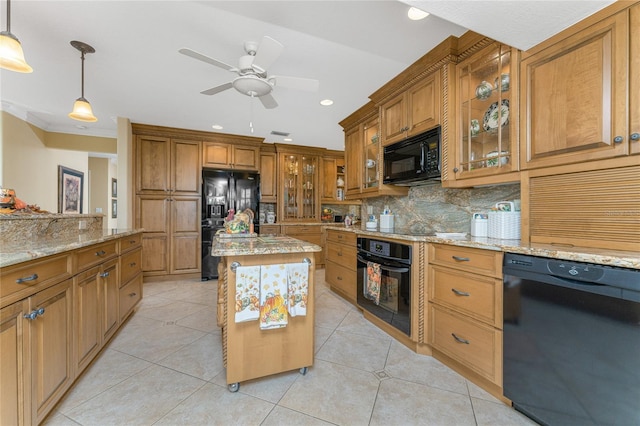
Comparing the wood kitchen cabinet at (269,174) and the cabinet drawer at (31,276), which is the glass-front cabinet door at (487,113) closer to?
the cabinet drawer at (31,276)

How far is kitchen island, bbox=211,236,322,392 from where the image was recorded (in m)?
1.56

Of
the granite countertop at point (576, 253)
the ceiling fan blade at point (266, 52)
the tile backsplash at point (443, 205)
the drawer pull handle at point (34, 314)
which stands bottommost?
the drawer pull handle at point (34, 314)

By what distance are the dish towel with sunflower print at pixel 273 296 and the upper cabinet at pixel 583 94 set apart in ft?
5.80

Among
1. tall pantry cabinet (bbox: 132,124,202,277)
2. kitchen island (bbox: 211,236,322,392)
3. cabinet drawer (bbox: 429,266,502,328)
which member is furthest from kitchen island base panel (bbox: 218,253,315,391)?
tall pantry cabinet (bbox: 132,124,202,277)

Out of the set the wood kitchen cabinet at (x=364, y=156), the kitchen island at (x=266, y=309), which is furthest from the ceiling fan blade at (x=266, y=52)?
the wood kitchen cabinet at (x=364, y=156)

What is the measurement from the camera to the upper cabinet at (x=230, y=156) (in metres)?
4.46

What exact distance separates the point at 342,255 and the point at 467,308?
5.53 ft

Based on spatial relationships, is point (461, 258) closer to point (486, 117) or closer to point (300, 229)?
point (486, 117)

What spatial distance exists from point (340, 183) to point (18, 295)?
200 inches

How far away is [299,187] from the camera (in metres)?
5.33

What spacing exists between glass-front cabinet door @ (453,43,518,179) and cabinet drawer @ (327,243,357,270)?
4.76 ft

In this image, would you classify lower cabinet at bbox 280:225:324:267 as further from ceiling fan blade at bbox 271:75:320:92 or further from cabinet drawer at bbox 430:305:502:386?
cabinet drawer at bbox 430:305:502:386

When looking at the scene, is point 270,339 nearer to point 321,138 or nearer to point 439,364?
point 439,364

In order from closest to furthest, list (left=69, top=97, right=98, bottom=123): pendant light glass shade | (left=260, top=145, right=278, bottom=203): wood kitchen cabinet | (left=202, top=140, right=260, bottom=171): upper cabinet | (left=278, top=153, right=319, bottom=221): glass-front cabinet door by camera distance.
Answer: (left=69, top=97, right=98, bottom=123): pendant light glass shade → (left=202, top=140, right=260, bottom=171): upper cabinet → (left=260, top=145, right=278, bottom=203): wood kitchen cabinet → (left=278, top=153, right=319, bottom=221): glass-front cabinet door
